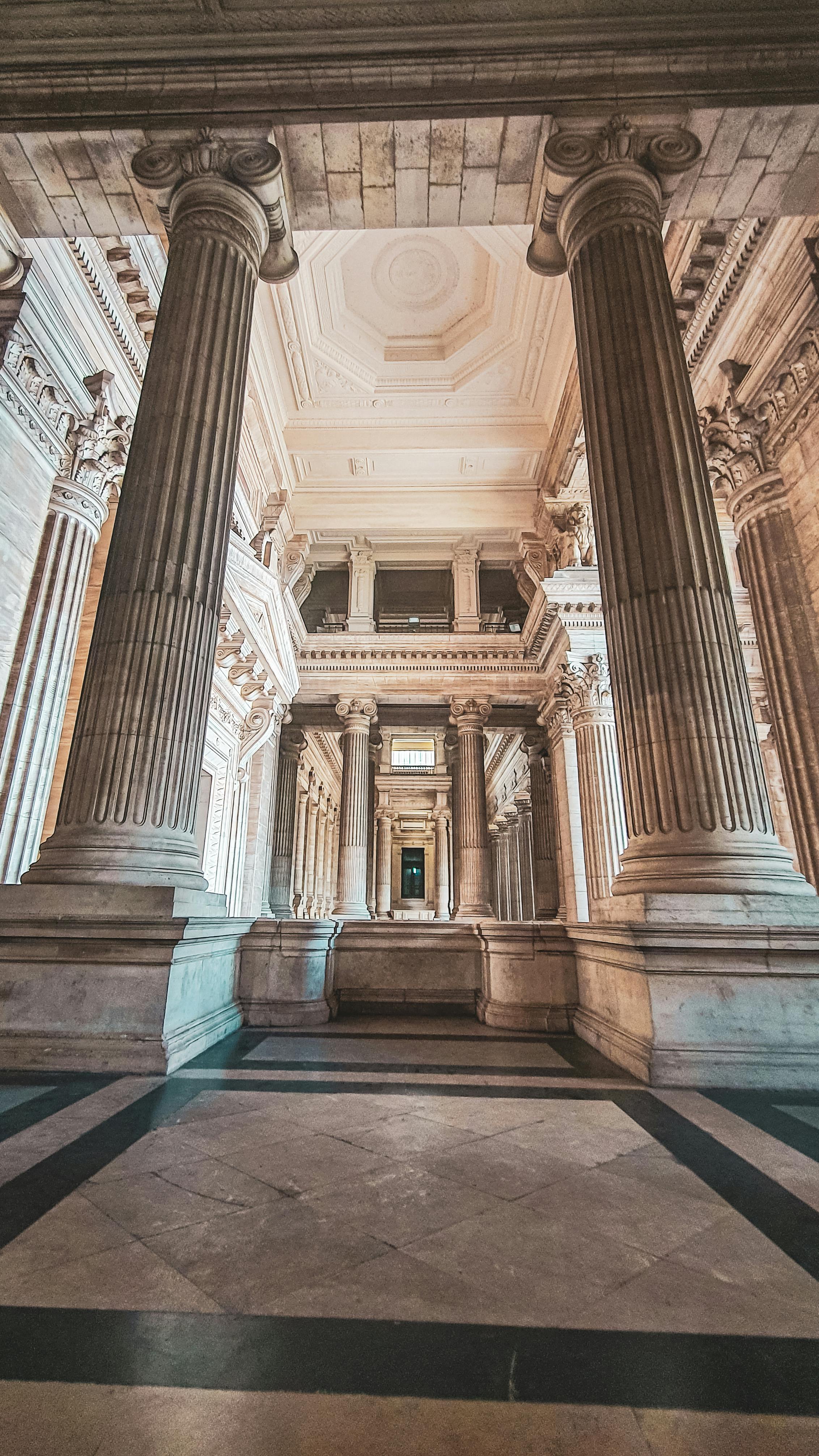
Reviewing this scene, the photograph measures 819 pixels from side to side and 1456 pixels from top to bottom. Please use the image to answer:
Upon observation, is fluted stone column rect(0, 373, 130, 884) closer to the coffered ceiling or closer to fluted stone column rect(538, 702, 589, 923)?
the coffered ceiling

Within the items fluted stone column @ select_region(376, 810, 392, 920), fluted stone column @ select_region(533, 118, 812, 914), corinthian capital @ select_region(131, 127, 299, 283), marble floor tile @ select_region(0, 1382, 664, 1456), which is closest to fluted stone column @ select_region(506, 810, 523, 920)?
fluted stone column @ select_region(376, 810, 392, 920)

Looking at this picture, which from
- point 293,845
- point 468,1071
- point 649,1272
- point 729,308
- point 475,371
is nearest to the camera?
point 649,1272

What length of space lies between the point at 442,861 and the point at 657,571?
79.2 feet

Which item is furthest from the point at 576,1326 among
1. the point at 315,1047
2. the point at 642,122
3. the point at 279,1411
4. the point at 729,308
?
the point at 729,308

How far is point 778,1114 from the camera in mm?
3113

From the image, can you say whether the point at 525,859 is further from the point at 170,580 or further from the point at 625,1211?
the point at 625,1211

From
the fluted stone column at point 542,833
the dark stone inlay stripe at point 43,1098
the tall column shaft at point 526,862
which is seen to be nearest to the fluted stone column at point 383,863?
the tall column shaft at point 526,862

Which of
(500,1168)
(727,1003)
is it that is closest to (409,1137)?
(500,1168)

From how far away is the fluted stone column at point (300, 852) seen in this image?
69.5 ft

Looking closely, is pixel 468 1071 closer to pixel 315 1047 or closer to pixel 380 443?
pixel 315 1047

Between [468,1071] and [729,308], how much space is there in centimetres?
887

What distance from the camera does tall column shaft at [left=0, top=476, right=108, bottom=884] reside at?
6.57m

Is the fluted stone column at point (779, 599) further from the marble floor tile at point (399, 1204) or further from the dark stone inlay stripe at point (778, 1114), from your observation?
the marble floor tile at point (399, 1204)

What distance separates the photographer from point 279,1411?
118 centimetres
